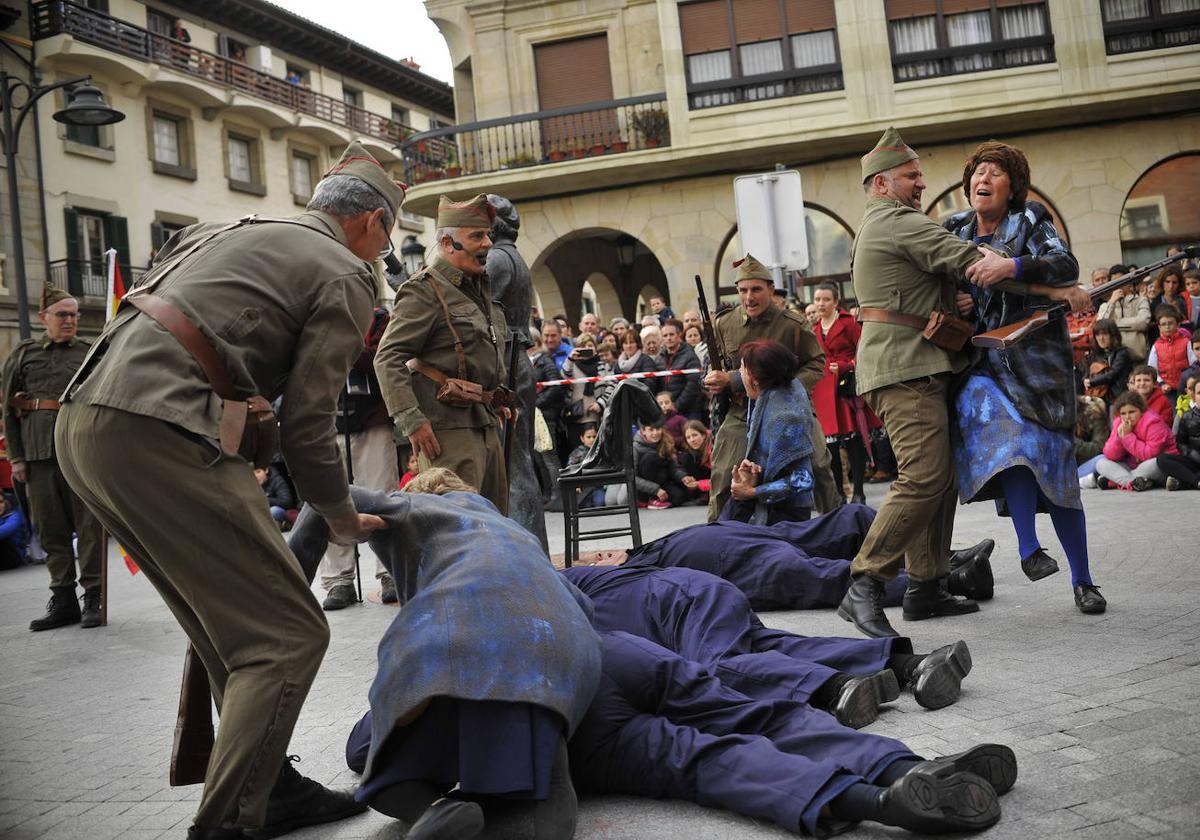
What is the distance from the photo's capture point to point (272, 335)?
133 inches

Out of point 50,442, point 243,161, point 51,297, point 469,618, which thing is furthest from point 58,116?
point 243,161

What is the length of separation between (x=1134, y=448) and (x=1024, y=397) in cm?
617

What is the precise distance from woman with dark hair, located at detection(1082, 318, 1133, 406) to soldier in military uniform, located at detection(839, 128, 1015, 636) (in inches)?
314

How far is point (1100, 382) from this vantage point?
42.1 feet

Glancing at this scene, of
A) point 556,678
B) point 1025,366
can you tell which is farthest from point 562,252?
point 556,678

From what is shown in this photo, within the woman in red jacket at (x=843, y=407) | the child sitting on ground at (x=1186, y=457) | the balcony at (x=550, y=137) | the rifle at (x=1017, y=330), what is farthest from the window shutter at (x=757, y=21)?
the rifle at (x=1017, y=330)

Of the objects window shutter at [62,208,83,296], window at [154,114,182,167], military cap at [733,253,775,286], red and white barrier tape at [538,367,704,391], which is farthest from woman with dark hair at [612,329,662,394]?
window at [154,114,182,167]

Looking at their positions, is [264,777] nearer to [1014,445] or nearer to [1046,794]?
[1046,794]

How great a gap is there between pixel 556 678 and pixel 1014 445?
3.04 metres

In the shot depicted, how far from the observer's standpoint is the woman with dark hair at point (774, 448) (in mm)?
7527

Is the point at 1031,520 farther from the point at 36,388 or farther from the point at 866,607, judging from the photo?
the point at 36,388

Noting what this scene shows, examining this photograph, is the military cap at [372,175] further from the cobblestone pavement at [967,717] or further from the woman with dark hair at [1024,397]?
the woman with dark hair at [1024,397]

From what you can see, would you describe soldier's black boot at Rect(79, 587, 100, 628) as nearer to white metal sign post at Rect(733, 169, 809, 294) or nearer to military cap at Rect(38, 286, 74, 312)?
military cap at Rect(38, 286, 74, 312)

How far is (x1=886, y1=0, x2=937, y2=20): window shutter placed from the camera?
2264cm
